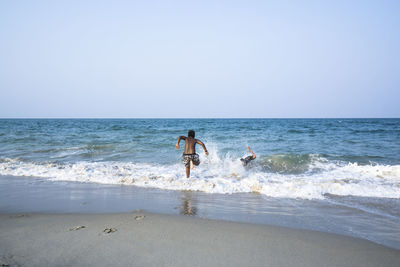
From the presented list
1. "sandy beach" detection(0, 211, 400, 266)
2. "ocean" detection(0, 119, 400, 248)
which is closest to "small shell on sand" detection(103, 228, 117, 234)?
"sandy beach" detection(0, 211, 400, 266)

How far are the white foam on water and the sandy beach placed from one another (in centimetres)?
274

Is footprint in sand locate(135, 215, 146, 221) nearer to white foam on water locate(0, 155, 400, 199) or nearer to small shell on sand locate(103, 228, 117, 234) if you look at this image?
small shell on sand locate(103, 228, 117, 234)

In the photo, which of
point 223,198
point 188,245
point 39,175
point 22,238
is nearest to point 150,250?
point 188,245

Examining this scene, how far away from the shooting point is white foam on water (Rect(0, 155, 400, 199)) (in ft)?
22.2

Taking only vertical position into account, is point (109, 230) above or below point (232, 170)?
above

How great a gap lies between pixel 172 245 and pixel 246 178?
5.35 meters

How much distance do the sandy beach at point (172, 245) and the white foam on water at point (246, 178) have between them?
274 centimetres

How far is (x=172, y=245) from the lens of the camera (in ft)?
11.0

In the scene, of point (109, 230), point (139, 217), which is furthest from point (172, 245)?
point (139, 217)

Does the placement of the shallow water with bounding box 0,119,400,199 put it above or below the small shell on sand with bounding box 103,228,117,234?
below

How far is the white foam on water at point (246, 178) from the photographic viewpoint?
267 inches

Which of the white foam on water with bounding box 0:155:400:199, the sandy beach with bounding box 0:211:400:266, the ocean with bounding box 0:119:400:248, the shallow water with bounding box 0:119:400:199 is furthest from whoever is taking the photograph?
the shallow water with bounding box 0:119:400:199

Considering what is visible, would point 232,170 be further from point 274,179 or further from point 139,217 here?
point 139,217

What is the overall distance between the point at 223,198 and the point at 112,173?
4.63 meters
